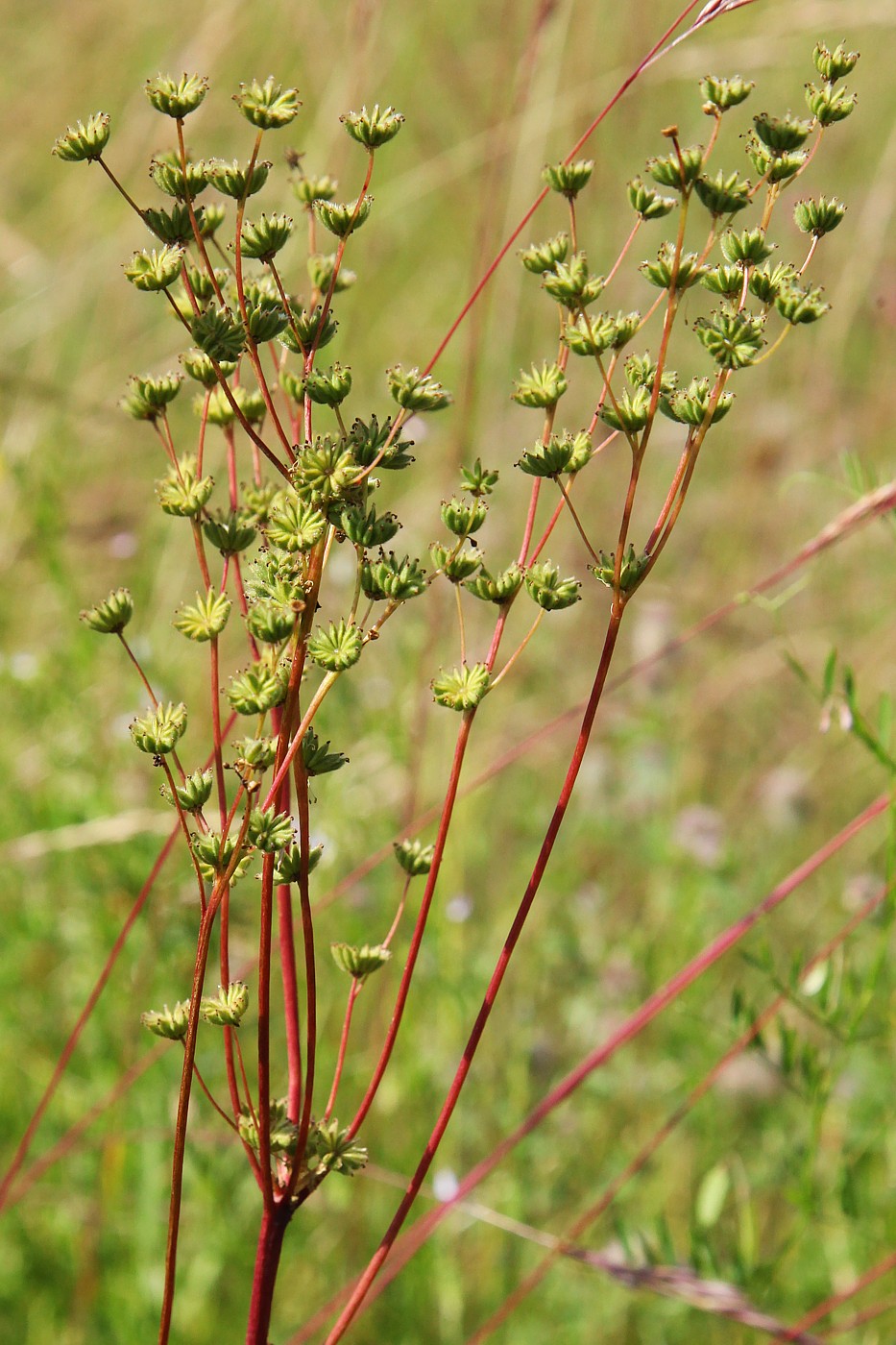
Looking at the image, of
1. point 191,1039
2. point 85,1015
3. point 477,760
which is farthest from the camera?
point 477,760

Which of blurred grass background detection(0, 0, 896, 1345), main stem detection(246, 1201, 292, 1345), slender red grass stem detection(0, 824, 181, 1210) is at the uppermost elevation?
blurred grass background detection(0, 0, 896, 1345)

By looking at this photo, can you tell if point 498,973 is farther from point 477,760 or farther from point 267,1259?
point 477,760

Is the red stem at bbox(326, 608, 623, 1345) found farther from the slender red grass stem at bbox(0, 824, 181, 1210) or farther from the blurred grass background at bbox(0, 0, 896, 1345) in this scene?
the blurred grass background at bbox(0, 0, 896, 1345)

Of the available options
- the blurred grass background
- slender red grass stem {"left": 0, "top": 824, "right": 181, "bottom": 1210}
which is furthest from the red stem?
the blurred grass background

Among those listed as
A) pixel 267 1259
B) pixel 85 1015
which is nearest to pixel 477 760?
pixel 85 1015

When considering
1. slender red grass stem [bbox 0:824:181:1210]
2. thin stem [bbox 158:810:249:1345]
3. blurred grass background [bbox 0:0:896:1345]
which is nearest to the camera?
thin stem [bbox 158:810:249:1345]

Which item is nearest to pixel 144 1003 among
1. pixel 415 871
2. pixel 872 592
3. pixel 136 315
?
pixel 415 871

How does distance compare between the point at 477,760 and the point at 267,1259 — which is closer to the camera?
the point at 267,1259

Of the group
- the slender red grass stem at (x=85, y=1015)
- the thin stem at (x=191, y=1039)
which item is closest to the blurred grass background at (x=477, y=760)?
the slender red grass stem at (x=85, y=1015)

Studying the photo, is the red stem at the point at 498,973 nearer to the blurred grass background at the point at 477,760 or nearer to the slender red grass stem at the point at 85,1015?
the slender red grass stem at the point at 85,1015
